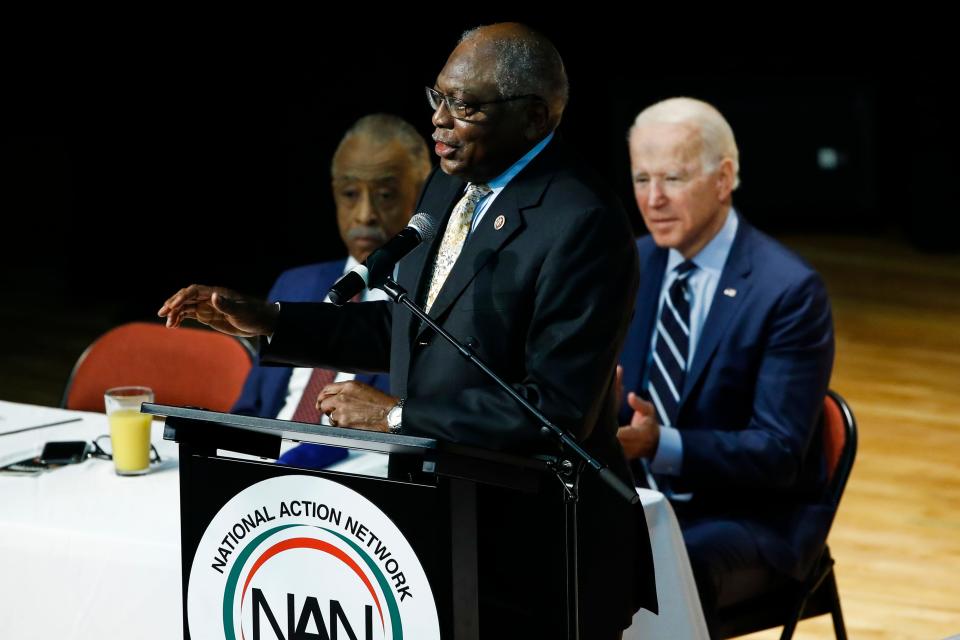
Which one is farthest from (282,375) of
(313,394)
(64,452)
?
(64,452)

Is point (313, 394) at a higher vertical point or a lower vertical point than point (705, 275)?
lower

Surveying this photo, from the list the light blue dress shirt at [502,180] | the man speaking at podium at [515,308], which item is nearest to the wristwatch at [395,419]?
the man speaking at podium at [515,308]

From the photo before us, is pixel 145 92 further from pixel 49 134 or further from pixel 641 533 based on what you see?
pixel 641 533

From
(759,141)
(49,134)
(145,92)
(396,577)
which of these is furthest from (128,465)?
(49,134)

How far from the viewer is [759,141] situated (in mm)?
8625

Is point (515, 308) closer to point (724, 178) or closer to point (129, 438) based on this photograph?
point (129, 438)

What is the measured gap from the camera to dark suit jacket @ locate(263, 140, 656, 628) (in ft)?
6.59

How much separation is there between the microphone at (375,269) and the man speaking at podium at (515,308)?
170mm

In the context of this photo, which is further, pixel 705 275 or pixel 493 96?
pixel 705 275

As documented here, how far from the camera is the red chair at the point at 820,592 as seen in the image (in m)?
2.92

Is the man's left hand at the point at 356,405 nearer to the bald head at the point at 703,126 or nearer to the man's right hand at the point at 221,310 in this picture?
the man's right hand at the point at 221,310

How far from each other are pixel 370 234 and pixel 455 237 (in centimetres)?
124

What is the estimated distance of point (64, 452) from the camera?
2.81m

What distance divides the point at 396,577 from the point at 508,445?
0.25 metres
